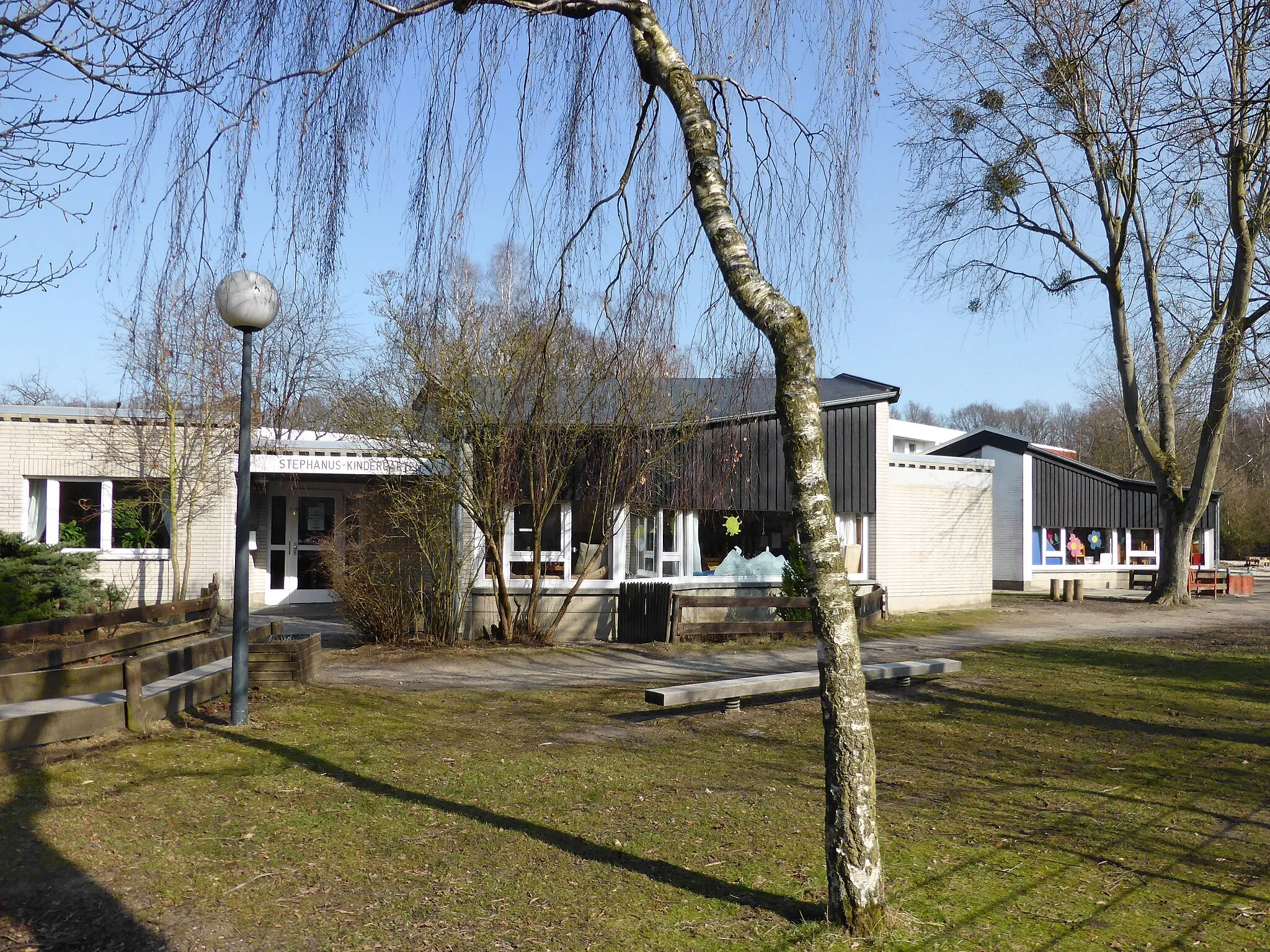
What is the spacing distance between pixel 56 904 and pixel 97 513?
51.2 ft

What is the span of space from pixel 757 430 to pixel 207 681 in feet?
40.8

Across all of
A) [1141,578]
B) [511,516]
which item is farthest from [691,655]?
[1141,578]

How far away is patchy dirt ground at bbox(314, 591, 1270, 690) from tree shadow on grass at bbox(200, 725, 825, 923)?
4.08 m

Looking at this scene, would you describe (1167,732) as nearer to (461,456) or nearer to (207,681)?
(207,681)

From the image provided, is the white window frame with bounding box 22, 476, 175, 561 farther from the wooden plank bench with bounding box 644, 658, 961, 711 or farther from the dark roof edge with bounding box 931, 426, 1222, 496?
the dark roof edge with bounding box 931, 426, 1222, 496

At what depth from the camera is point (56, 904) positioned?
177 inches

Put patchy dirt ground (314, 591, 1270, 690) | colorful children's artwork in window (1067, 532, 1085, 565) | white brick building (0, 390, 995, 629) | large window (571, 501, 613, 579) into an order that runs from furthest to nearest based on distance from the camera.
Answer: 1. colorful children's artwork in window (1067, 532, 1085, 565)
2. white brick building (0, 390, 995, 629)
3. large window (571, 501, 613, 579)
4. patchy dirt ground (314, 591, 1270, 690)

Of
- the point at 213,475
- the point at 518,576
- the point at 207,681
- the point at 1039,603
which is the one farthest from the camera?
the point at 1039,603

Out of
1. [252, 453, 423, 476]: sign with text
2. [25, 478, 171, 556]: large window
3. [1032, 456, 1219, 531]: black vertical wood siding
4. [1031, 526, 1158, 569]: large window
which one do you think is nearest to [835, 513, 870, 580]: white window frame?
[252, 453, 423, 476]: sign with text

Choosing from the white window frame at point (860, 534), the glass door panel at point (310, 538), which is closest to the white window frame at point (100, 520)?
the glass door panel at point (310, 538)

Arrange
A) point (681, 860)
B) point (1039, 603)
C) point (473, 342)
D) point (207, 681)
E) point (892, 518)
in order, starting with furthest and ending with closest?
point (1039, 603) < point (892, 518) < point (473, 342) < point (207, 681) < point (681, 860)

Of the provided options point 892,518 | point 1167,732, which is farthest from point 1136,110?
point 892,518

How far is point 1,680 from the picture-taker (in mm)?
7191

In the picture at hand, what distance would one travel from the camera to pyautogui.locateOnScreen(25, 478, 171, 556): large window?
18.2m
